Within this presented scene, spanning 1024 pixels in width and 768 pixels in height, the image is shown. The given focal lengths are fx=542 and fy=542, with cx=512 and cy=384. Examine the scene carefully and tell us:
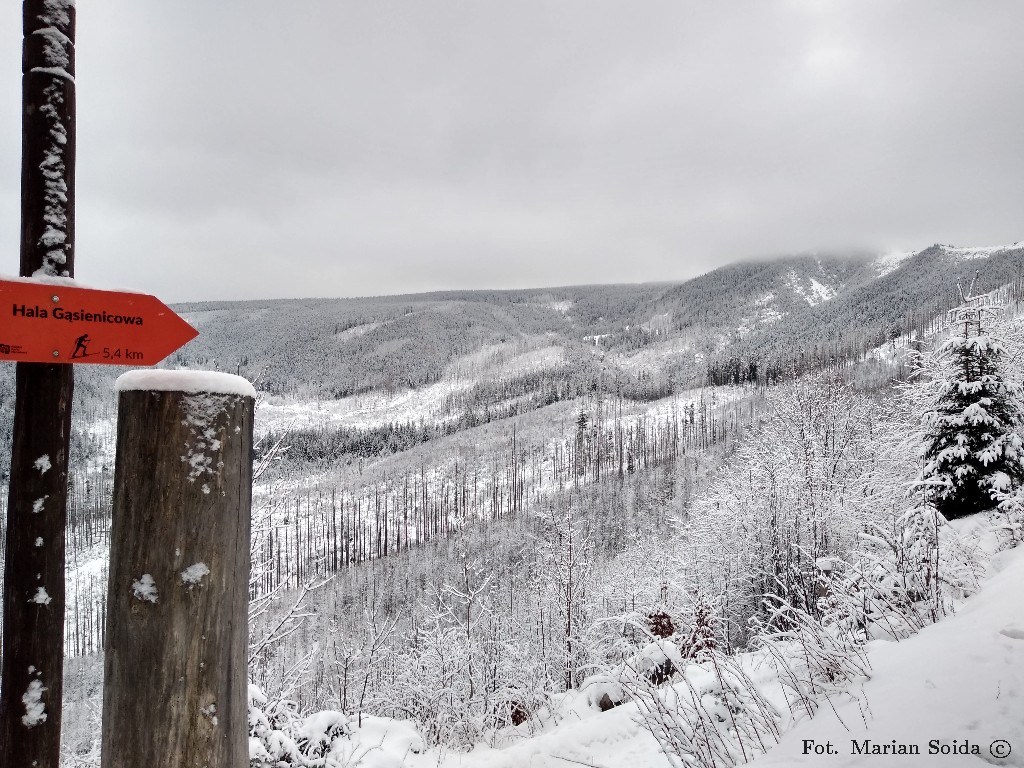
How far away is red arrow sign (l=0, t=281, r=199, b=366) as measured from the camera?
1823mm

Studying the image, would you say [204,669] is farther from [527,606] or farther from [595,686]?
[527,606]

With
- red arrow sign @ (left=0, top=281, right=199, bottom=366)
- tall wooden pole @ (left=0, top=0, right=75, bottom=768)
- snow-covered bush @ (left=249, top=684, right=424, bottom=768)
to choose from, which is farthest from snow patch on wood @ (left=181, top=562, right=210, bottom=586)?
snow-covered bush @ (left=249, top=684, right=424, bottom=768)

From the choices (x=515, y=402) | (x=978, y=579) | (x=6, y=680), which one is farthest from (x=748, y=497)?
(x=515, y=402)

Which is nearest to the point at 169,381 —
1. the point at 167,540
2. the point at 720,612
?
the point at 167,540

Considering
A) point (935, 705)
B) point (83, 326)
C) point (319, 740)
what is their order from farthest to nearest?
point (319, 740), point (935, 705), point (83, 326)

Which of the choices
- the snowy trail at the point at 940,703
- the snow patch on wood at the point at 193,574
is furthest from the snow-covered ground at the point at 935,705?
the snow patch on wood at the point at 193,574

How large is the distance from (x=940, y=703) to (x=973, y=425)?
11.4m

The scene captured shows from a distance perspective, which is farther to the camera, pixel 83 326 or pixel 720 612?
pixel 720 612

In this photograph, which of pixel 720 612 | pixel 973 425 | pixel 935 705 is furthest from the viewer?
pixel 720 612

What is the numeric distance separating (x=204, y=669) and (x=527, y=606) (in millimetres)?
49478

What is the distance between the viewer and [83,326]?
191 centimetres

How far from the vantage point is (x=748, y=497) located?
22.3 m

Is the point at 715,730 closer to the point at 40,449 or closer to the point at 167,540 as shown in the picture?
the point at 167,540

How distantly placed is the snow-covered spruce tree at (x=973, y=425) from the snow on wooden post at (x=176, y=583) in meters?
12.6
